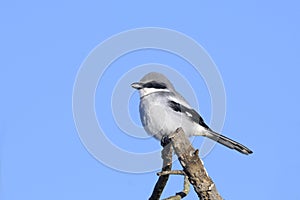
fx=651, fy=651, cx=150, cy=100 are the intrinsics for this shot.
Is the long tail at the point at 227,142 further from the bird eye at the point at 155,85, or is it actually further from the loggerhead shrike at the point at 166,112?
the bird eye at the point at 155,85

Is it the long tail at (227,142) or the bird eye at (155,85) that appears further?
the bird eye at (155,85)

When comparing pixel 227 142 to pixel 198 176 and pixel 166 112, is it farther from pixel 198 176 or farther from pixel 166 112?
pixel 198 176

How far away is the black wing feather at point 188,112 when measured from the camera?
28.6 ft

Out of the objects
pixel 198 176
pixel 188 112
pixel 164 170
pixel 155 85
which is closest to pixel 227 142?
pixel 188 112

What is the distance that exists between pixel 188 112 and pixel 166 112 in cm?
30

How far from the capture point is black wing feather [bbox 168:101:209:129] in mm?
8716

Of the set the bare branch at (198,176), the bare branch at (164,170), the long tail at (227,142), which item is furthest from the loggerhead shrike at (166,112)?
the bare branch at (198,176)

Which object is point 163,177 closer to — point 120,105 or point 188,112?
point 120,105

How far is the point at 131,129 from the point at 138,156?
1117mm

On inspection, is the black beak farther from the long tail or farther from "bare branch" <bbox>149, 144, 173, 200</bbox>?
"bare branch" <bbox>149, 144, 173, 200</bbox>

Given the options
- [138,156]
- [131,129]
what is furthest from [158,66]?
[138,156]

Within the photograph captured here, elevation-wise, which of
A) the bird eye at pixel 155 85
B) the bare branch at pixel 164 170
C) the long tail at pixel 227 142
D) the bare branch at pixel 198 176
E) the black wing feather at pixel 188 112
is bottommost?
the bare branch at pixel 198 176

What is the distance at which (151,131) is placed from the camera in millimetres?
8469

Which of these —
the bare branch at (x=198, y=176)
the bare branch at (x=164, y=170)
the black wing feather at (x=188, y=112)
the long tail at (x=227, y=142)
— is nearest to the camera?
the bare branch at (x=198, y=176)
